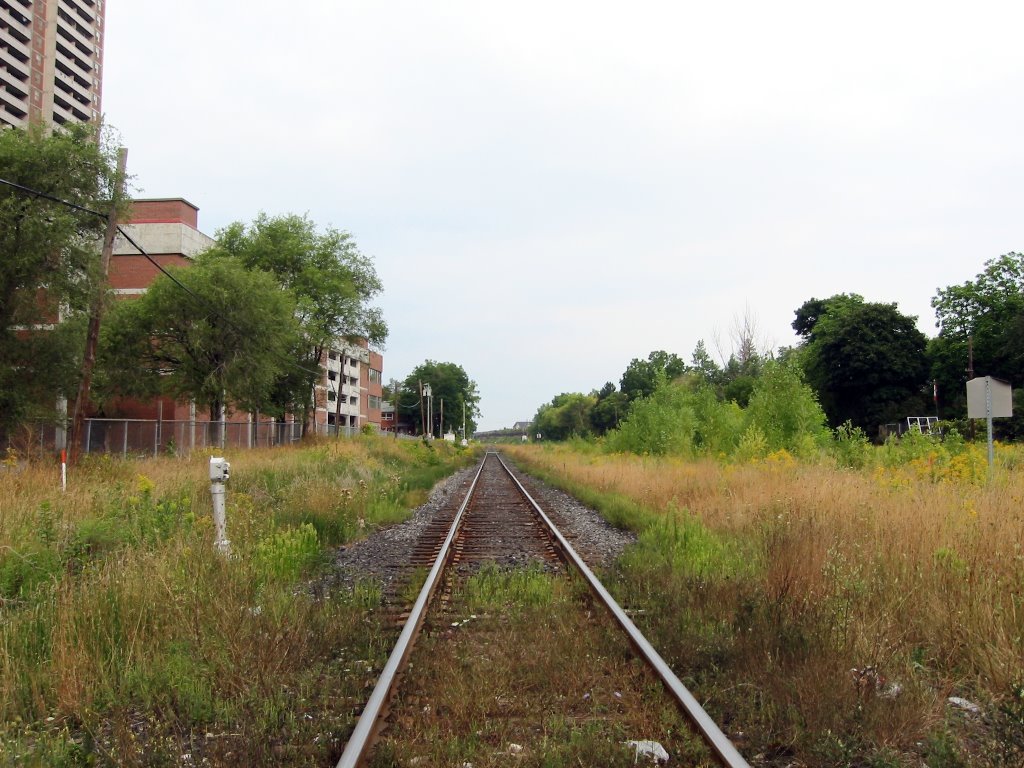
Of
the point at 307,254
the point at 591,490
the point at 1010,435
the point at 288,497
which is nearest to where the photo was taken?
the point at 288,497

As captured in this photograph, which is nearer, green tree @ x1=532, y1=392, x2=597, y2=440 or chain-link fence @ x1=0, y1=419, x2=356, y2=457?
chain-link fence @ x1=0, y1=419, x2=356, y2=457

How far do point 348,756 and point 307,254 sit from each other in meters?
47.1

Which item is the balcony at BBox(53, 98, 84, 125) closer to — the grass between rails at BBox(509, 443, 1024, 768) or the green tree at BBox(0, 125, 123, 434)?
the green tree at BBox(0, 125, 123, 434)

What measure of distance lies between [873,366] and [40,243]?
187ft

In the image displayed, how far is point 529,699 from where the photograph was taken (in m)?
4.46

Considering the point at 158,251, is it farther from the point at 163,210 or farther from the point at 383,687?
the point at 383,687

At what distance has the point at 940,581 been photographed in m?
5.85

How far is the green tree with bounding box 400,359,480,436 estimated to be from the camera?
14294 centimetres

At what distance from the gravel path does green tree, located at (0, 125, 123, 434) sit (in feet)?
53.0

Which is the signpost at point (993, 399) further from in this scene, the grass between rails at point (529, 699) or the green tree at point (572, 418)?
the green tree at point (572, 418)

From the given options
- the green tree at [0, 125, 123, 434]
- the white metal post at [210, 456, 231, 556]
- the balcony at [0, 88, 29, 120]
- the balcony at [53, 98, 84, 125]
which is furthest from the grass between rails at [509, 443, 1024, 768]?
the balcony at [53, 98, 84, 125]

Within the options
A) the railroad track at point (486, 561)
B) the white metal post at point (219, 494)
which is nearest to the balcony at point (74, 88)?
the railroad track at point (486, 561)

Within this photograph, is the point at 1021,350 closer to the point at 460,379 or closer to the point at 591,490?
the point at 591,490

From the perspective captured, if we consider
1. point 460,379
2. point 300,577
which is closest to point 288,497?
point 300,577
